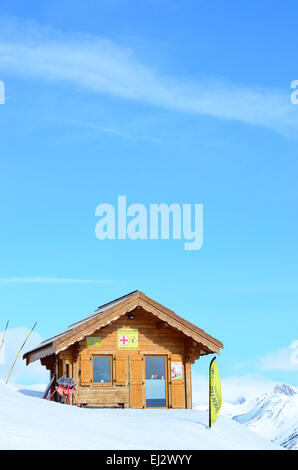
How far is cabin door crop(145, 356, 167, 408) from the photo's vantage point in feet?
89.4

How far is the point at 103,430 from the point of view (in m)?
18.8

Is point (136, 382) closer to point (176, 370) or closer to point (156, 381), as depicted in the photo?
point (156, 381)

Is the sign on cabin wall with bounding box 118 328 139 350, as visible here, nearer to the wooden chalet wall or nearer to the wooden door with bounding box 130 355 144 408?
the wooden chalet wall

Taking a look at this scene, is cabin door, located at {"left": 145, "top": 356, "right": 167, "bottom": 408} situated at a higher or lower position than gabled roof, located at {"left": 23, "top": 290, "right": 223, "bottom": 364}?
lower

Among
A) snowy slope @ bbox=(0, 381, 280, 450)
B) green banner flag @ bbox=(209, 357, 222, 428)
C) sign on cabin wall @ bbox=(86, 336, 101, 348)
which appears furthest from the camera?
sign on cabin wall @ bbox=(86, 336, 101, 348)

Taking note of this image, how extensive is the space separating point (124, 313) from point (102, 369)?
7.31 ft

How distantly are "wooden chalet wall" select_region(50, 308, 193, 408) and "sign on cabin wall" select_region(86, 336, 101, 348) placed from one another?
0.11 metres

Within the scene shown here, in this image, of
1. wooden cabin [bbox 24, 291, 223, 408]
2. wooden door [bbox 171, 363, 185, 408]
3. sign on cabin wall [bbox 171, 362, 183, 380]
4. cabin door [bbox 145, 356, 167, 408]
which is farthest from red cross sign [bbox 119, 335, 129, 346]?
wooden door [bbox 171, 363, 185, 408]

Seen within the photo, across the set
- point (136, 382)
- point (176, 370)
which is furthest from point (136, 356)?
point (176, 370)

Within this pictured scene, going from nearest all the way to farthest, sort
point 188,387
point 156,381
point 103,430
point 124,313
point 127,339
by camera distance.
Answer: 1. point 103,430
2. point 124,313
3. point 127,339
4. point 156,381
5. point 188,387

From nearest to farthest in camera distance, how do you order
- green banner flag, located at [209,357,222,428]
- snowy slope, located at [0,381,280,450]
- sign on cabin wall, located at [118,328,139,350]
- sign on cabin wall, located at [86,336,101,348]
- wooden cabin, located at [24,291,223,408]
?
1. snowy slope, located at [0,381,280,450]
2. green banner flag, located at [209,357,222,428]
3. wooden cabin, located at [24,291,223,408]
4. sign on cabin wall, located at [86,336,101,348]
5. sign on cabin wall, located at [118,328,139,350]

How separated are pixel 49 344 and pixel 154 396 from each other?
169 inches
